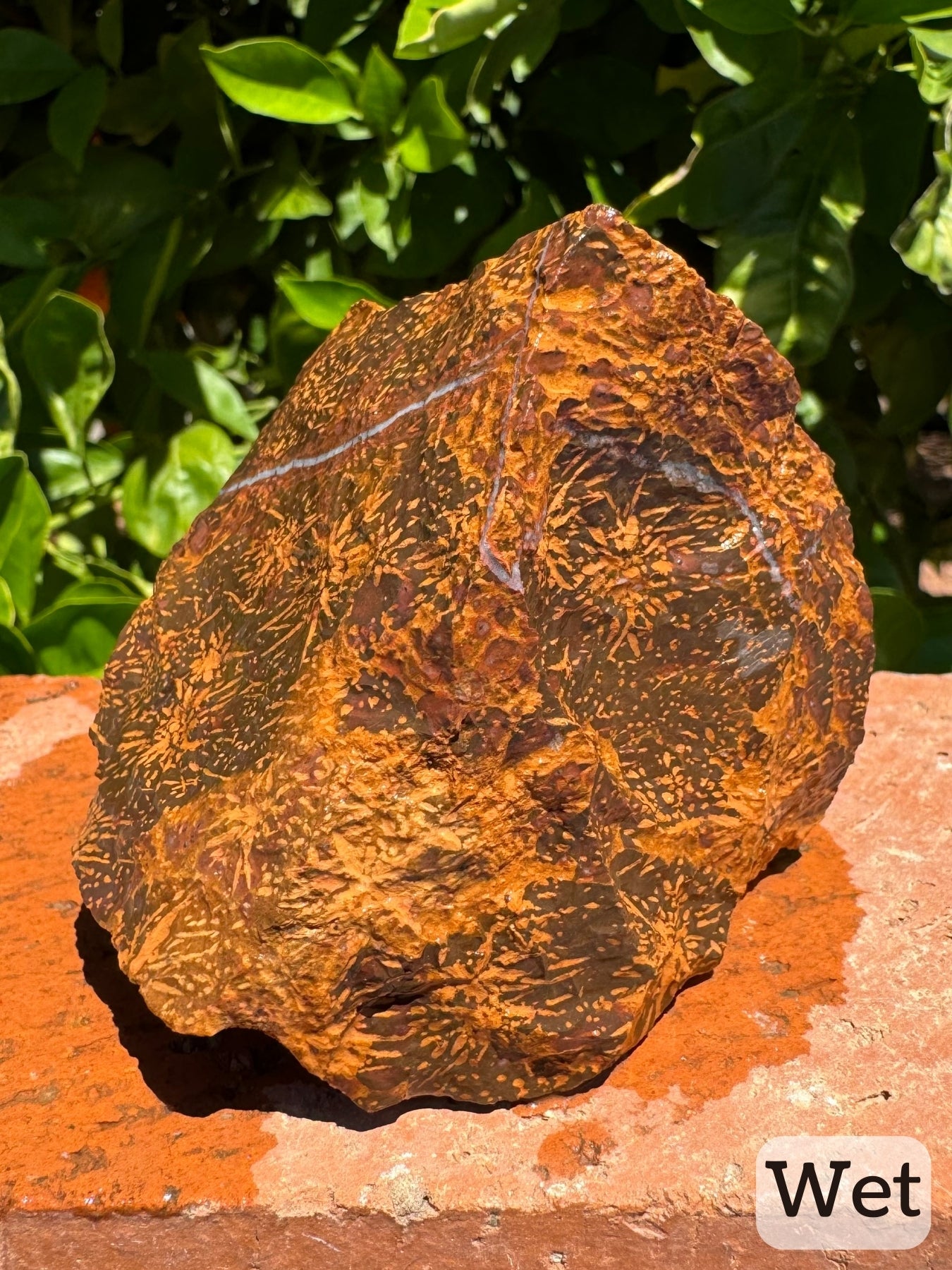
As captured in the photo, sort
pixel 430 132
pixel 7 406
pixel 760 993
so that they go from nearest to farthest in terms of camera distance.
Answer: pixel 760 993 < pixel 430 132 < pixel 7 406

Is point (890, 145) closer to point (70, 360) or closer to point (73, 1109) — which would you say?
point (70, 360)

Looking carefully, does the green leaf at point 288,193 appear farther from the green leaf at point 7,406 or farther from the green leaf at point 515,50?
the green leaf at point 7,406

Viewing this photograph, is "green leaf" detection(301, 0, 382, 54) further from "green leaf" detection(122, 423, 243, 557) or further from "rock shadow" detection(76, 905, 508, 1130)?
"rock shadow" detection(76, 905, 508, 1130)

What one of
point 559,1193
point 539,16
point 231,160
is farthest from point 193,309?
point 559,1193

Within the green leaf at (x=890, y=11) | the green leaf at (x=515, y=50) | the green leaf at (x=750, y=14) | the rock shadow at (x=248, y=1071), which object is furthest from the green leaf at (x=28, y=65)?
the rock shadow at (x=248, y=1071)

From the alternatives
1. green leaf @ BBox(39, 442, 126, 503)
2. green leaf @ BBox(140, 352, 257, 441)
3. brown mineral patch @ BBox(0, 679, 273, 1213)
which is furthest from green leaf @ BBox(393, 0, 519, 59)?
brown mineral patch @ BBox(0, 679, 273, 1213)

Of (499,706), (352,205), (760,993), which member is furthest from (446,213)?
(760,993)

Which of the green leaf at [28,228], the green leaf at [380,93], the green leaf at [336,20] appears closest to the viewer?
the green leaf at [380,93]
